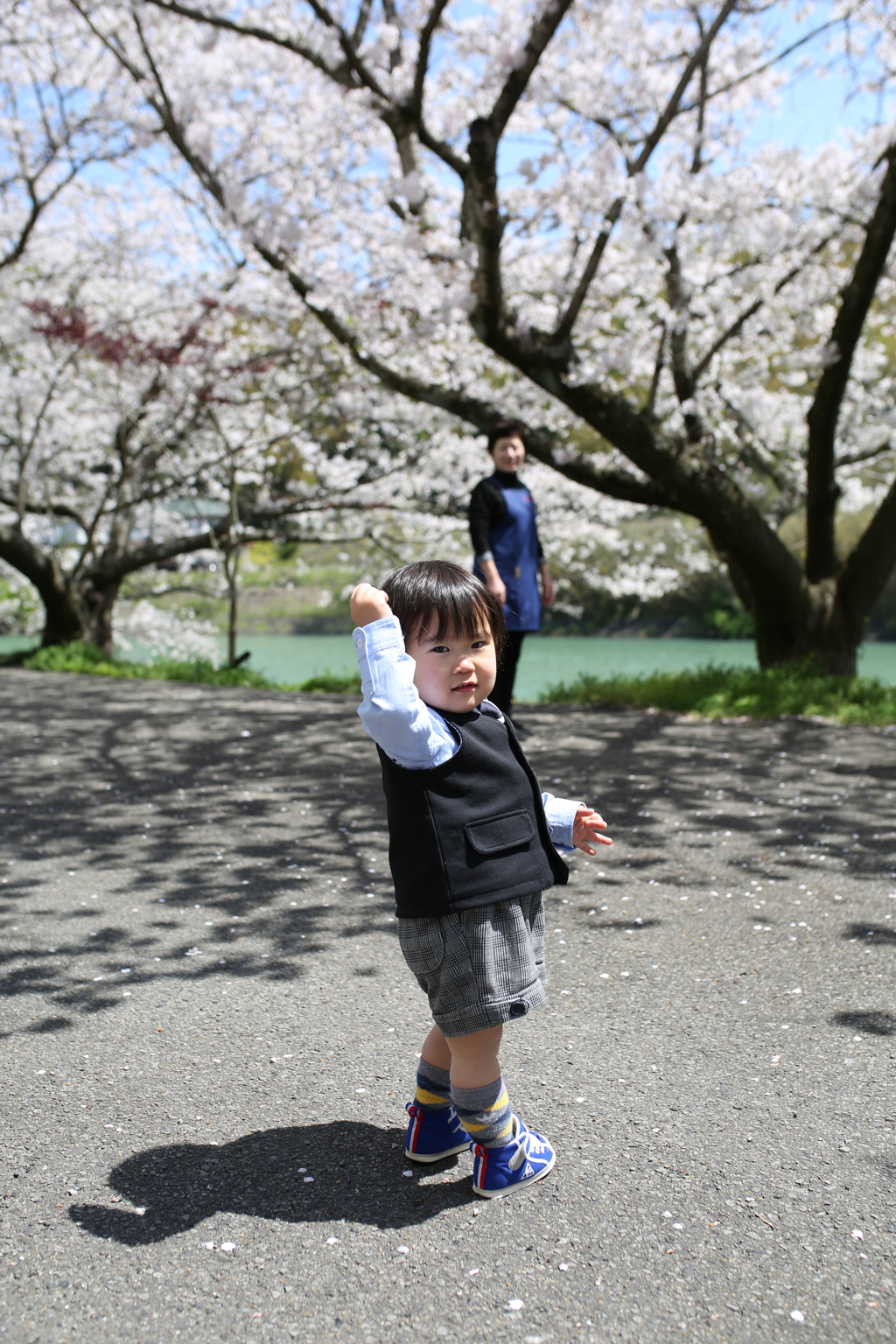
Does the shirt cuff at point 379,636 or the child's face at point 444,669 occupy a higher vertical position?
the shirt cuff at point 379,636

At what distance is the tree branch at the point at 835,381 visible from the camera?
760 centimetres

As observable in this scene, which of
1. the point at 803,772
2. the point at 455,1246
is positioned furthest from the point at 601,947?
the point at 803,772

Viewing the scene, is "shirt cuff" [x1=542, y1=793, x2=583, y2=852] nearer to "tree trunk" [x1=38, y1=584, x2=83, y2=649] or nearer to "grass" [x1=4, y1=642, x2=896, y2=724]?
"grass" [x1=4, y1=642, x2=896, y2=724]

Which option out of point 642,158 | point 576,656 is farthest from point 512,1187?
point 576,656

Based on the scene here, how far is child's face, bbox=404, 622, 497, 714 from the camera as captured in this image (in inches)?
85.1

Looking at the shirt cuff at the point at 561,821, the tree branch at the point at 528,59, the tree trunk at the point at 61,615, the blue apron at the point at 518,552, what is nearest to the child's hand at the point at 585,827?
the shirt cuff at the point at 561,821

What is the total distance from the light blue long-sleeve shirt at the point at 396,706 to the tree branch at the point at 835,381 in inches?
287

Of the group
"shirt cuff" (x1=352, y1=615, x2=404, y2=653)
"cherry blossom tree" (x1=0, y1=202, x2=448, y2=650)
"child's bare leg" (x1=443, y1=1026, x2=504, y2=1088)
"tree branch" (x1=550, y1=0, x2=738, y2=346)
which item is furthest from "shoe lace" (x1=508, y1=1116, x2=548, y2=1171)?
"cherry blossom tree" (x1=0, y1=202, x2=448, y2=650)

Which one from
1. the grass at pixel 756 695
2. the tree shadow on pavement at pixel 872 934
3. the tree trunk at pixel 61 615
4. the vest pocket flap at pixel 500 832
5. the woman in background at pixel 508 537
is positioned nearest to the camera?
the vest pocket flap at pixel 500 832

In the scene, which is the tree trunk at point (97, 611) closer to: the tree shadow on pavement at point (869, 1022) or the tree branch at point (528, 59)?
the tree branch at point (528, 59)

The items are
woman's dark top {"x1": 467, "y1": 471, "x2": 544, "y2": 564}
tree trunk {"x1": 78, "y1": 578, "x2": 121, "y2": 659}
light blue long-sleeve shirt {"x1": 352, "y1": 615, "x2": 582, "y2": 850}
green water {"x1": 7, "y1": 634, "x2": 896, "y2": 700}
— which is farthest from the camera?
green water {"x1": 7, "y1": 634, "x2": 896, "y2": 700}

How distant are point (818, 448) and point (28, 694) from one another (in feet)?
25.8

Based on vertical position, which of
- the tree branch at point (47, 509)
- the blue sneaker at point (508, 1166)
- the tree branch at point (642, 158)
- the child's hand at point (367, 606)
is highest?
the tree branch at point (642, 158)

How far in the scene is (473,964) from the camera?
208 centimetres
